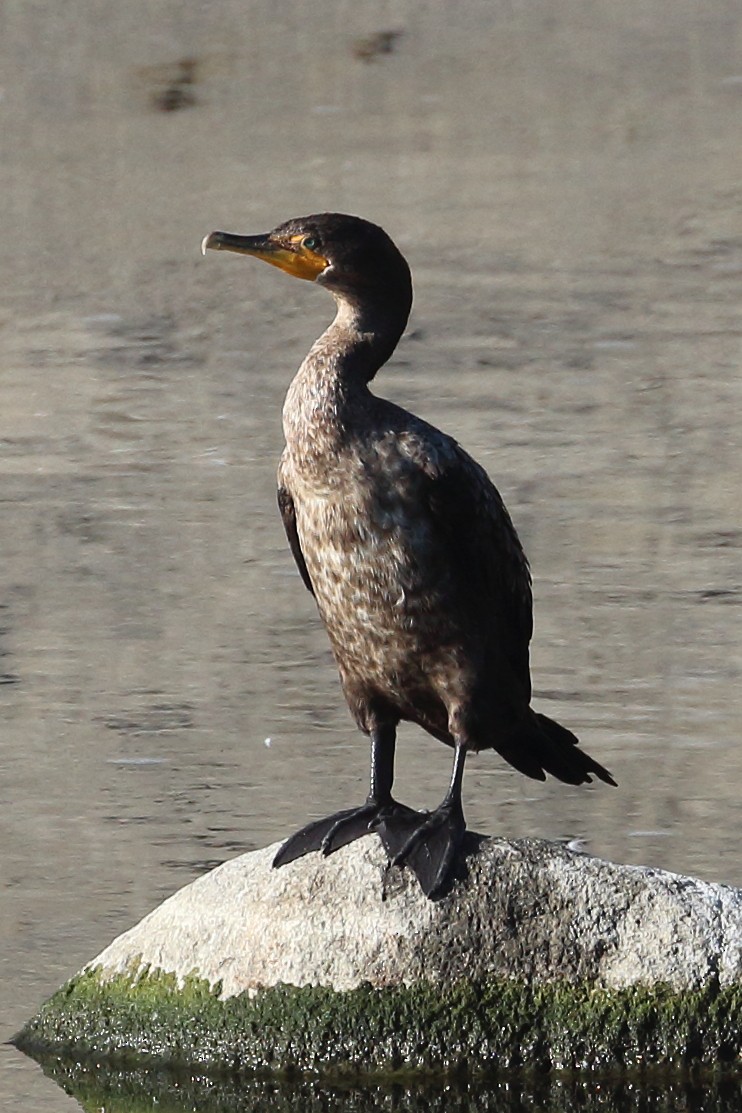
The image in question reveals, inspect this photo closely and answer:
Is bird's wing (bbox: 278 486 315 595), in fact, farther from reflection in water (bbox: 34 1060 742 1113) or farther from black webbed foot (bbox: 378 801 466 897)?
reflection in water (bbox: 34 1060 742 1113)

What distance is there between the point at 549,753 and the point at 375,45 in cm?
1134

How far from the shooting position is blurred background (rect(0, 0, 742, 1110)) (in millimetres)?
7152

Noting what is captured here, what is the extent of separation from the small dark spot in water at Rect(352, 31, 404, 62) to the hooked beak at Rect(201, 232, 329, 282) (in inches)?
427

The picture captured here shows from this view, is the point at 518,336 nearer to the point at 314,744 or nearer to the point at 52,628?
the point at 52,628

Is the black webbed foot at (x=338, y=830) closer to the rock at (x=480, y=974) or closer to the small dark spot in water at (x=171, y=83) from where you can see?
the rock at (x=480, y=974)

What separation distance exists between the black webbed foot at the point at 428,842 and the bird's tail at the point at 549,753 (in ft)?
1.07

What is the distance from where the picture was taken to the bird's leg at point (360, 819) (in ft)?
17.9

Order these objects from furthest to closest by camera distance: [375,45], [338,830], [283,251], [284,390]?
[375,45]
[284,390]
[283,251]
[338,830]

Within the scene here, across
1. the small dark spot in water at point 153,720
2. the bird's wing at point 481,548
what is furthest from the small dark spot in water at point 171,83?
the bird's wing at point 481,548

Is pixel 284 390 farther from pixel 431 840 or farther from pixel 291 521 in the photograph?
pixel 431 840

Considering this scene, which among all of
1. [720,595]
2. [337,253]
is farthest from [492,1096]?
[720,595]

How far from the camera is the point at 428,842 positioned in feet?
17.7

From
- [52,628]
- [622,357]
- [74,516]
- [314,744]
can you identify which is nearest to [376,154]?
[622,357]

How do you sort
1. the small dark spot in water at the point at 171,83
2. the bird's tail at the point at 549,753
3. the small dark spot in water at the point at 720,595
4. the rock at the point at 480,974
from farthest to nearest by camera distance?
the small dark spot in water at the point at 171,83, the small dark spot in water at the point at 720,595, the bird's tail at the point at 549,753, the rock at the point at 480,974
